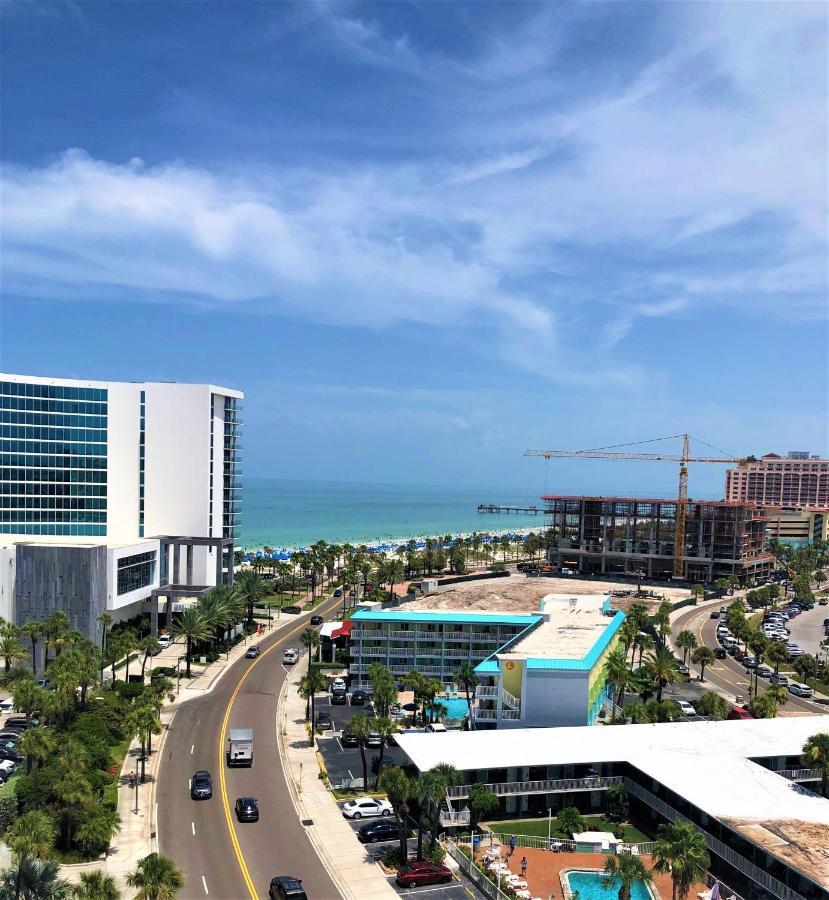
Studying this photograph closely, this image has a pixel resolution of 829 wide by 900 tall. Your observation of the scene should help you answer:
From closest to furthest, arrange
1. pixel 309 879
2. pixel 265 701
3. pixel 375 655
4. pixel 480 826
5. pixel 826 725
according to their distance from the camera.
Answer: pixel 309 879
pixel 480 826
pixel 826 725
pixel 265 701
pixel 375 655

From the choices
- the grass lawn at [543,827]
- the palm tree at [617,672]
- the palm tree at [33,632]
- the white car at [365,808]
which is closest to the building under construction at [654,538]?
the palm tree at [617,672]

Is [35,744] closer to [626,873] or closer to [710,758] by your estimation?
[626,873]

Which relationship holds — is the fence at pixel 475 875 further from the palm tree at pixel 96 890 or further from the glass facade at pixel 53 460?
the glass facade at pixel 53 460

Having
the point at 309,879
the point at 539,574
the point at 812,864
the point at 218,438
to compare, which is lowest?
the point at 539,574

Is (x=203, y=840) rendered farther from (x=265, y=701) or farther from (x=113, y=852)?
(x=265, y=701)

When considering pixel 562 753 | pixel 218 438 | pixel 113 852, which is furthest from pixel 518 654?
pixel 218 438

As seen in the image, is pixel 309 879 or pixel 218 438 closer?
pixel 309 879

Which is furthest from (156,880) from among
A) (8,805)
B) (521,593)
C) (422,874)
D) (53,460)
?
(521,593)

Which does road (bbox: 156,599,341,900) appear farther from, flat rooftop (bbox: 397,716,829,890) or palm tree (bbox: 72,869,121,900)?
flat rooftop (bbox: 397,716,829,890)
